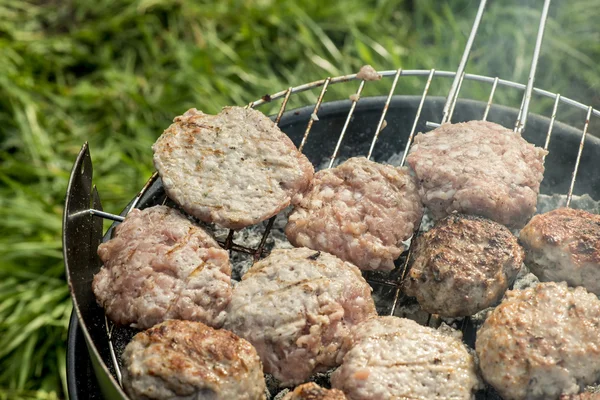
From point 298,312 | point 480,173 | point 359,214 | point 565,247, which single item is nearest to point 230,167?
point 359,214

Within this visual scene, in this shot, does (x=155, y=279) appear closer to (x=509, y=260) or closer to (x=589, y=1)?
(x=509, y=260)

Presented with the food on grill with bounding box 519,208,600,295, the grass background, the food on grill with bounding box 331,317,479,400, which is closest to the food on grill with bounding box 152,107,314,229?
the food on grill with bounding box 331,317,479,400

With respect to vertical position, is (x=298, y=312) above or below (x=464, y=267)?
above

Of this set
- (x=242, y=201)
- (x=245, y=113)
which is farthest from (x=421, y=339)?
(x=245, y=113)

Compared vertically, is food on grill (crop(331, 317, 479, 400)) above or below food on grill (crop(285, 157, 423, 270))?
below

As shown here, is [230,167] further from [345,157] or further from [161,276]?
[345,157]

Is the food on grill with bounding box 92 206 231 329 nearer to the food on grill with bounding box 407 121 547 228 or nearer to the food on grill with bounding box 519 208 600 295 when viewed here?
the food on grill with bounding box 407 121 547 228
